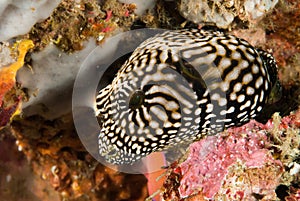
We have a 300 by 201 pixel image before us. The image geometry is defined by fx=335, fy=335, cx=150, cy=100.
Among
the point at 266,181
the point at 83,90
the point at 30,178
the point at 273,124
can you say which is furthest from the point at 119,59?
the point at 30,178

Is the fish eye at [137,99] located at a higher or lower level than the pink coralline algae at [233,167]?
higher

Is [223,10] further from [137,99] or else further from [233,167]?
[233,167]

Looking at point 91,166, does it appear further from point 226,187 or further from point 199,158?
point 226,187

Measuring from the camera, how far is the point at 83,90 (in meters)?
3.79

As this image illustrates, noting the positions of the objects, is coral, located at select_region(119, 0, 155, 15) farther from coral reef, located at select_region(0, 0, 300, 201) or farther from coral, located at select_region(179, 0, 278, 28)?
coral, located at select_region(179, 0, 278, 28)

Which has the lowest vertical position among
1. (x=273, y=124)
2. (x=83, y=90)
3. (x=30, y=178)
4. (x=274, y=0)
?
(x=30, y=178)

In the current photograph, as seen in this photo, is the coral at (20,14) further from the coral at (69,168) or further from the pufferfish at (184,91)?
the coral at (69,168)

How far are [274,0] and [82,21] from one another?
6.30 feet

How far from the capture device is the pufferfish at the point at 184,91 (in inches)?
113

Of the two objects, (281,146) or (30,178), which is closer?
(281,146)

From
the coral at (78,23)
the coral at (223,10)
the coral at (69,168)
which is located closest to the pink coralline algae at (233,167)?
the coral at (223,10)

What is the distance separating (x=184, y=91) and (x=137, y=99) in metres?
0.42

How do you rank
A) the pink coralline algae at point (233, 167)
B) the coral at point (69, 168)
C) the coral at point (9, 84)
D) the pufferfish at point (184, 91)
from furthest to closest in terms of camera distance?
the coral at point (69, 168)
the coral at point (9, 84)
the pufferfish at point (184, 91)
the pink coralline algae at point (233, 167)

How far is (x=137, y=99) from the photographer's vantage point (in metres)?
2.94
